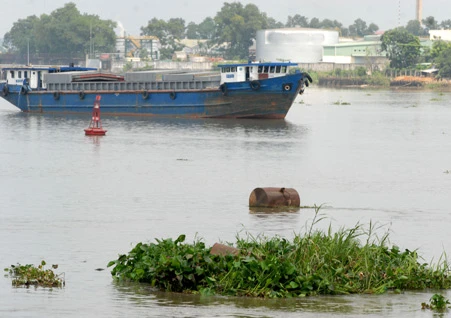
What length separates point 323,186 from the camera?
3180cm

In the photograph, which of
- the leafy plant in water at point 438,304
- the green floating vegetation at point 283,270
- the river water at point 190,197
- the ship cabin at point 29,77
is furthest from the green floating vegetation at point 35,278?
the ship cabin at point 29,77

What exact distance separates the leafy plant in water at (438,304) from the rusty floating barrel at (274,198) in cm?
1085

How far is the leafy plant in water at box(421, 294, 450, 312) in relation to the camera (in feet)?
48.1

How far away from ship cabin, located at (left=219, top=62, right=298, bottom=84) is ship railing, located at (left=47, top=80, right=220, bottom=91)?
0.93 meters

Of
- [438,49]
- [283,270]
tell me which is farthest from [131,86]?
[438,49]

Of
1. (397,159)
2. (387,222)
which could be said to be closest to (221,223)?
(387,222)

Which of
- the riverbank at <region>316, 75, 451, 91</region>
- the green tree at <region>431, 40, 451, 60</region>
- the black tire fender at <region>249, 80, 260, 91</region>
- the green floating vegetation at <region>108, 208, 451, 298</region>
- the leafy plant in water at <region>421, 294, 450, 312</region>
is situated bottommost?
the riverbank at <region>316, 75, 451, 91</region>

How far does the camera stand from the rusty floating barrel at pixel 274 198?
25.6 metres

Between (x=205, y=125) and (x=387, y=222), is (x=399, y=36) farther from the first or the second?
(x=387, y=222)

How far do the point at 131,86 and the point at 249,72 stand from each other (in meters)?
9.48

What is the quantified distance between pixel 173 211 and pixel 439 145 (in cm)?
2855

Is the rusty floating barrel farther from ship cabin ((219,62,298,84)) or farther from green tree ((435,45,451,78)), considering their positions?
green tree ((435,45,451,78))

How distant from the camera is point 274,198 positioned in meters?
25.7

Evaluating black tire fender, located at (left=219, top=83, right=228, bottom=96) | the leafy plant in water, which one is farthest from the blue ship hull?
the leafy plant in water
